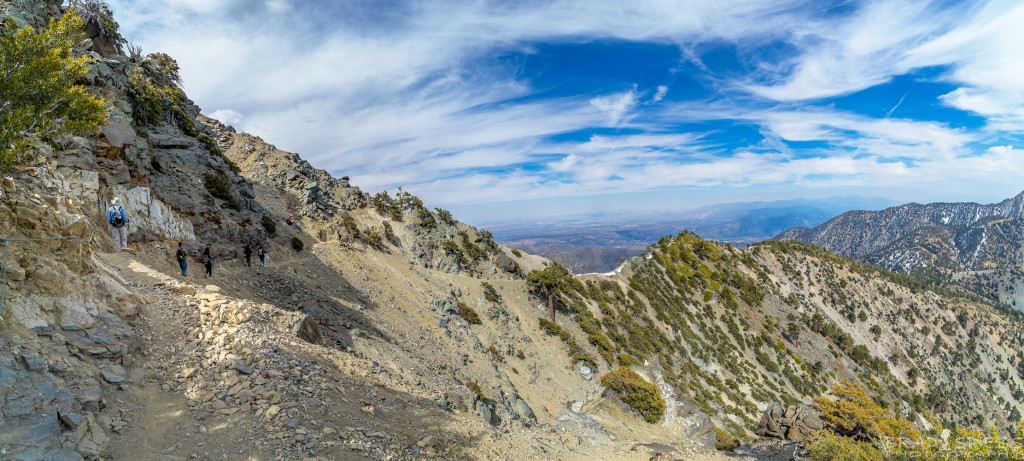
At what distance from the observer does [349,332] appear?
912 inches

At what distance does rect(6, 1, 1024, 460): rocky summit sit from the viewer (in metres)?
9.64

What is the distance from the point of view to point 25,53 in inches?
438

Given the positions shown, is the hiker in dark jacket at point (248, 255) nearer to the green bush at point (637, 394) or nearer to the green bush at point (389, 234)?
the green bush at point (389, 234)

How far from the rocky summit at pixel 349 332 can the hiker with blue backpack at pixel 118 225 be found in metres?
0.66

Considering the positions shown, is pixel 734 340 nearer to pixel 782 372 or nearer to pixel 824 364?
pixel 782 372

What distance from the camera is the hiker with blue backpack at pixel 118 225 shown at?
16.4 m

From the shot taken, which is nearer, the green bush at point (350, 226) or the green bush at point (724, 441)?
the green bush at point (724, 441)

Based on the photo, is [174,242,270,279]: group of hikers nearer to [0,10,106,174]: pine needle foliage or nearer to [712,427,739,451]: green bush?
[0,10,106,174]: pine needle foliage

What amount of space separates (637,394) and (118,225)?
1488 inches

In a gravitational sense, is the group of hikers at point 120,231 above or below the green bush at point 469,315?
above

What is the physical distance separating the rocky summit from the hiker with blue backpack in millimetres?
658

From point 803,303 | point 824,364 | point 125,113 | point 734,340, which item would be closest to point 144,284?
point 125,113

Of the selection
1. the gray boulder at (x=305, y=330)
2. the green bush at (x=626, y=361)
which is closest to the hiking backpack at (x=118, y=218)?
the gray boulder at (x=305, y=330)

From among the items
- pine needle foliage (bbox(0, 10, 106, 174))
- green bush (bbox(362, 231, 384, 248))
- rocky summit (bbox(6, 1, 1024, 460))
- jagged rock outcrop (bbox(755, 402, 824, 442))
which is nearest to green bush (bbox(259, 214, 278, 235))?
rocky summit (bbox(6, 1, 1024, 460))
